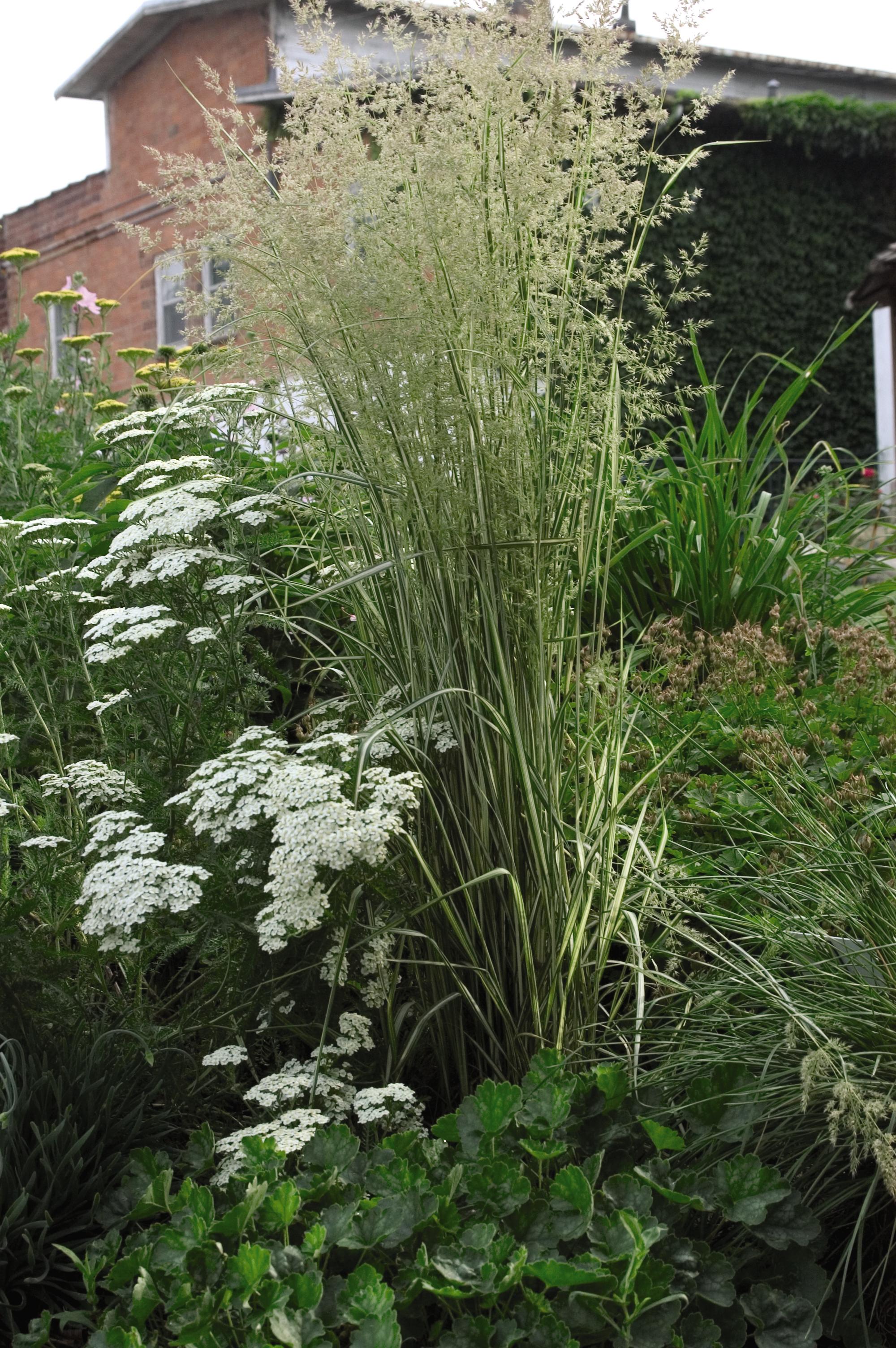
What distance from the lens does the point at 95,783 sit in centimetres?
213

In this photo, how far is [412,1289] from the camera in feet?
4.83

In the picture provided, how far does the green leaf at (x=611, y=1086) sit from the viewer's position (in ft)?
5.84

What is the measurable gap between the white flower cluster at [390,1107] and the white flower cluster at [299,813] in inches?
10.3

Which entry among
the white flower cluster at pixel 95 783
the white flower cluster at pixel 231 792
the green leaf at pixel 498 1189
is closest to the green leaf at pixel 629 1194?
the green leaf at pixel 498 1189

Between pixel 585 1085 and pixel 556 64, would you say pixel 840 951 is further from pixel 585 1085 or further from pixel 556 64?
pixel 556 64

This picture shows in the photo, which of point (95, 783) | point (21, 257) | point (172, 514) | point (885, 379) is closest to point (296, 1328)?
point (95, 783)

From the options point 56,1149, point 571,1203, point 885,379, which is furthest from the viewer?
point 885,379

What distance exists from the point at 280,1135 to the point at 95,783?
0.72 m

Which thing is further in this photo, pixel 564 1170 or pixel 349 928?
pixel 349 928

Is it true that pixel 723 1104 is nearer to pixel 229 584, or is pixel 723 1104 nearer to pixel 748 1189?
pixel 748 1189

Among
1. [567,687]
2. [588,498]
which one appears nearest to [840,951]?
[567,687]

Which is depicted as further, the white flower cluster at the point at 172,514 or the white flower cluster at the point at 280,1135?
the white flower cluster at the point at 172,514

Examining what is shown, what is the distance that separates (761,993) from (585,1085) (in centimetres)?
34

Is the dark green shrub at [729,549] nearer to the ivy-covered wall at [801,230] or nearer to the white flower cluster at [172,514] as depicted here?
the white flower cluster at [172,514]
